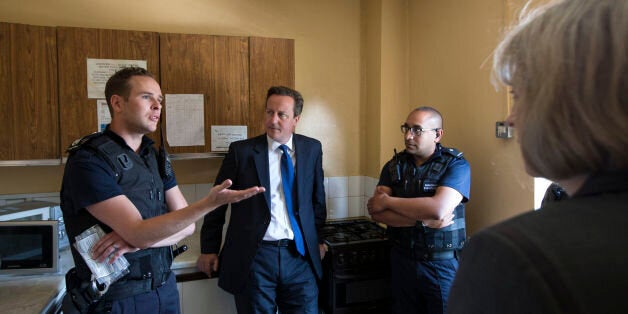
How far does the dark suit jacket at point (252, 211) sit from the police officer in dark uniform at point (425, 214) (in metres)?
0.36

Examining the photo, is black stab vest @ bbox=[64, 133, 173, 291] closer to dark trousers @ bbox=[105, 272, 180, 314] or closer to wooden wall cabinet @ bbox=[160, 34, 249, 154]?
dark trousers @ bbox=[105, 272, 180, 314]

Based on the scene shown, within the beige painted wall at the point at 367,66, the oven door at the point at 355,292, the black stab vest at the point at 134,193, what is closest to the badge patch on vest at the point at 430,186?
the beige painted wall at the point at 367,66

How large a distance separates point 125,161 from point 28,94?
104 centimetres

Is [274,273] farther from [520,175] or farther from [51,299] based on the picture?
[520,175]

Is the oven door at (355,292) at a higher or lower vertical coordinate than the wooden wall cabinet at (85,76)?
lower

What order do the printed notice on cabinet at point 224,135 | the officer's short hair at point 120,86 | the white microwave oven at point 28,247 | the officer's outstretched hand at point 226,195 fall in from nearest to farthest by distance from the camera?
the officer's outstretched hand at point 226,195, the officer's short hair at point 120,86, the white microwave oven at point 28,247, the printed notice on cabinet at point 224,135

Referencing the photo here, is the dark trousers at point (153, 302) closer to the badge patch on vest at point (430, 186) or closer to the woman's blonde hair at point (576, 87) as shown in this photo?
the badge patch on vest at point (430, 186)

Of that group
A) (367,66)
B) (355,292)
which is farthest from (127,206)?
(367,66)

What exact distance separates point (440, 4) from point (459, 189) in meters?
1.30

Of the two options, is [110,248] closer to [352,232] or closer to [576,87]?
[576,87]

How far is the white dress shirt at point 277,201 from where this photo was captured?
6.47 ft

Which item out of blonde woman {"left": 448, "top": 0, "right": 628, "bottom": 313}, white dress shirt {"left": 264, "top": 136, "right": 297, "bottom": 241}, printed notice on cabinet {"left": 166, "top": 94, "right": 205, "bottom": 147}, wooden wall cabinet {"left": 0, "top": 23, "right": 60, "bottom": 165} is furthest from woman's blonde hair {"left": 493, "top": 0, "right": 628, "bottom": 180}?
wooden wall cabinet {"left": 0, "top": 23, "right": 60, "bottom": 165}

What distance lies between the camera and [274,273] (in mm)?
1950

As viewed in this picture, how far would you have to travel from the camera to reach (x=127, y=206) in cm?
130
